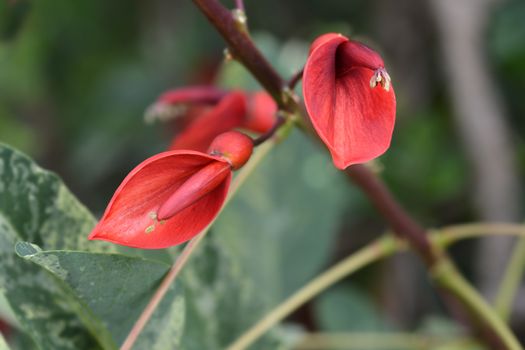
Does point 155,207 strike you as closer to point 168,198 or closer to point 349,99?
point 168,198

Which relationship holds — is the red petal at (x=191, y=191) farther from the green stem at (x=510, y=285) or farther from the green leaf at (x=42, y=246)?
the green stem at (x=510, y=285)

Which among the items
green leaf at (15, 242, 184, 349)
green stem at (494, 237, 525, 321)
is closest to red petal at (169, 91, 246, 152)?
green leaf at (15, 242, 184, 349)

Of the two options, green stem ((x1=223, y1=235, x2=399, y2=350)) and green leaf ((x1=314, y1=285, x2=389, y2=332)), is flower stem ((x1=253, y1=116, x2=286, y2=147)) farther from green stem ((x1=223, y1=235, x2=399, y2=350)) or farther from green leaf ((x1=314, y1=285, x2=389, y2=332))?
green leaf ((x1=314, y1=285, x2=389, y2=332))

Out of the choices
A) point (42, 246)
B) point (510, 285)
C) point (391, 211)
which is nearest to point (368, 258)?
point (391, 211)

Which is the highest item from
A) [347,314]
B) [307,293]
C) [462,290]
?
[307,293]

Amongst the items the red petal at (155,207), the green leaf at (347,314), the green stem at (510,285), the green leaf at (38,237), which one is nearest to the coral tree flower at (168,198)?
the red petal at (155,207)

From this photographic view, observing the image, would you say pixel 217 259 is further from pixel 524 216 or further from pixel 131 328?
pixel 524 216
